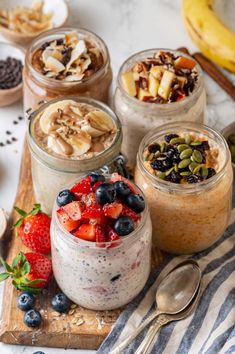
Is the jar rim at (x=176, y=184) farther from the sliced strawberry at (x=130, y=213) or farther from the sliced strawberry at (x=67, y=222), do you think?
the sliced strawberry at (x=67, y=222)

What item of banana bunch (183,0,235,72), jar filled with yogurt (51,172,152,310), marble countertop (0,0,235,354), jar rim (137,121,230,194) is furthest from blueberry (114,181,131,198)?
banana bunch (183,0,235,72)

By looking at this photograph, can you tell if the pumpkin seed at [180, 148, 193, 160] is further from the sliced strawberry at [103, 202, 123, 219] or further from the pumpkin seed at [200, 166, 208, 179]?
the sliced strawberry at [103, 202, 123, 219]

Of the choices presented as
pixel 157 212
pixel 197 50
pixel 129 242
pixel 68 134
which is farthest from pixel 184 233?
pixel 197 50

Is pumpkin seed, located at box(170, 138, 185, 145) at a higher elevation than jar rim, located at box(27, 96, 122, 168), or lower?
higher

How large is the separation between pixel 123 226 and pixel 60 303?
0.33 metres

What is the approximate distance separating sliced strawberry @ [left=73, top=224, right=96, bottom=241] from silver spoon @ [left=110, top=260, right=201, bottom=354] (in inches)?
11.6

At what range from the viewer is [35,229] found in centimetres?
231

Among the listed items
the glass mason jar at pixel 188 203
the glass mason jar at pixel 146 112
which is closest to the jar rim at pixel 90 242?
the glass mason jar at pixel 188 203

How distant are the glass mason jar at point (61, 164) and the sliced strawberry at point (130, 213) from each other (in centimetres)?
21

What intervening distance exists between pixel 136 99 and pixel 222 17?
73 cm

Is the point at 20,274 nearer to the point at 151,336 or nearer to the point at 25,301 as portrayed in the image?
the point at 25,301

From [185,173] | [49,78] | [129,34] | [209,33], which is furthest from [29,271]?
[129,34]

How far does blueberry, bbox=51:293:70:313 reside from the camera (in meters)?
2.23

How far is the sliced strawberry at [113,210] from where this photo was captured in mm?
2039
